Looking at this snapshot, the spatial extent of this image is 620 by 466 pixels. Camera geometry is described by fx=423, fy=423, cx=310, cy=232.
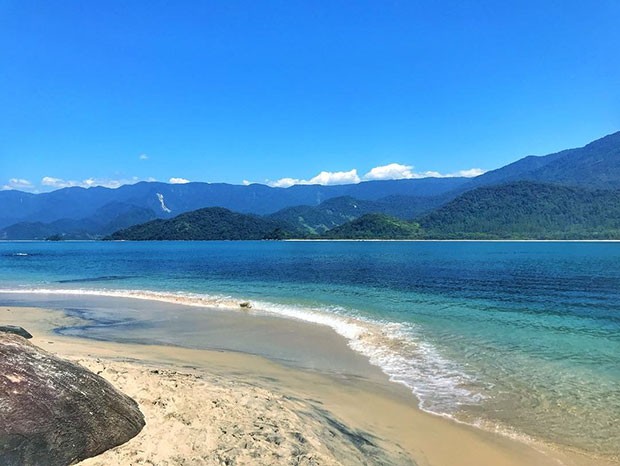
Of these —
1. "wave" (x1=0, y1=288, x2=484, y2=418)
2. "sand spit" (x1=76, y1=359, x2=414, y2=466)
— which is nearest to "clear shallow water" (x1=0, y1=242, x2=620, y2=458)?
"wave" (x1=0, y1=288, x2=484, y2=418)

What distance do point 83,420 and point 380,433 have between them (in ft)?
19.1

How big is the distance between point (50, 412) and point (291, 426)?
4093 mm

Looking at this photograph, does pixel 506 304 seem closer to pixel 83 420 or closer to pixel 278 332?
pixel 278 332

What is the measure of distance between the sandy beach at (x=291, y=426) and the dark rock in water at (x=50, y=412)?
0.32 meters

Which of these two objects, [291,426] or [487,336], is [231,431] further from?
[487,336]

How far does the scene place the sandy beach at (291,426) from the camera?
6.80 m

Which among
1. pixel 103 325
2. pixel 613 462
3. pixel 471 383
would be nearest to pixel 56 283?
pixel 103 325

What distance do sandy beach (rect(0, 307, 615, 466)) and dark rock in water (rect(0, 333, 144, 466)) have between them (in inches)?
12.5

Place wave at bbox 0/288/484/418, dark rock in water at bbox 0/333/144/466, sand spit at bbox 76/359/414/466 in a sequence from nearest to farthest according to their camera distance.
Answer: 1. dark rock in water at bbox 0/333/144/466
2. sand spit at bbox 76/359/414/466
3. wave at bbox 0/288/484/418

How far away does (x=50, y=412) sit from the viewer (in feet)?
19.3

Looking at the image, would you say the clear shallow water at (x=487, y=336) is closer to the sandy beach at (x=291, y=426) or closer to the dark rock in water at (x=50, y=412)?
the sandy beach at (x=291, y=426)

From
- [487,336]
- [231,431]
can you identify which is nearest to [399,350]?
[487,336]

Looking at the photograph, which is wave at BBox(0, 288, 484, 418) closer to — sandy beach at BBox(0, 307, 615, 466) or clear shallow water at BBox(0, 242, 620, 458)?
clear shallow water at BBox(0, 242, 620, 458)

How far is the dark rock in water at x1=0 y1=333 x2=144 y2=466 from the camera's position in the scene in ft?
18.1
